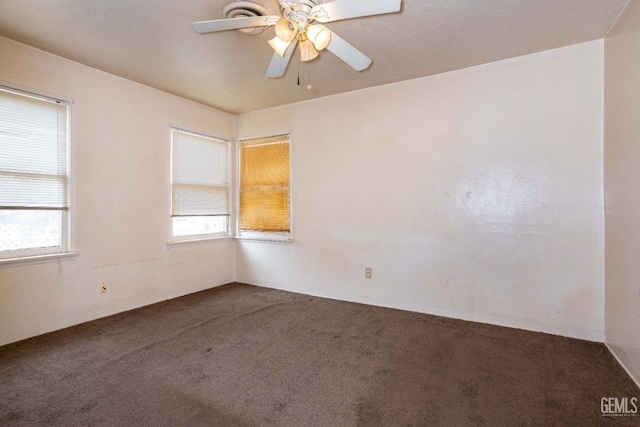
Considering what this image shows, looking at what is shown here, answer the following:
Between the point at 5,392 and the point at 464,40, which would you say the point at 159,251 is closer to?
the point at 5,392

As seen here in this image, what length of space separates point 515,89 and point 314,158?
7.59 ft

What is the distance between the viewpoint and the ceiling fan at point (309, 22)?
5.42 ft

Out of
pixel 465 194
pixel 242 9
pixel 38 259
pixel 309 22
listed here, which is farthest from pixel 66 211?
pixel 465 194

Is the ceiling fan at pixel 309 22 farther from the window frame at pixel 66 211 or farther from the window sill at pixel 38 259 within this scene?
the window sill at pixel 38 259

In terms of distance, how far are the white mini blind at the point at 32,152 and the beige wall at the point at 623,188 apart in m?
4.68

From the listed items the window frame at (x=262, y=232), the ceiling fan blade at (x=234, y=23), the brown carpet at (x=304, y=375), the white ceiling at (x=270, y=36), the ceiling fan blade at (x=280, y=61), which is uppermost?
the white ceiling at (x=270, y=36)

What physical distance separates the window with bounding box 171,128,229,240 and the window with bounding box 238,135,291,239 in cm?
28

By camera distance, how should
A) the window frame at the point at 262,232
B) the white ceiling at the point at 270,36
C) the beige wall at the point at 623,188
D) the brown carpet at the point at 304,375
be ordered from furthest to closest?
the window frame at the point at 262,232 → the white ceiling at the point at 270,36 → the beige wall at the point at 623,188 → the brown carpet at the point at 304,375

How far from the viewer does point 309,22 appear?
183cm

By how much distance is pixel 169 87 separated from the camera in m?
3.72

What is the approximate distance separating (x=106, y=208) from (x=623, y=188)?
182 inches

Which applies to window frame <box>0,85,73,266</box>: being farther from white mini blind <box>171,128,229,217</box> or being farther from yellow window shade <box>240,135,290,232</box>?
yellow window shade <box>240,135,290,232</box>

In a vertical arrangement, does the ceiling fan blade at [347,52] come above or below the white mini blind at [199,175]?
above

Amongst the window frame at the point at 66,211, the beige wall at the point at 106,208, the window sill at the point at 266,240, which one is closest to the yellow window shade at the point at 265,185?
the window sill at the point at 266,240
